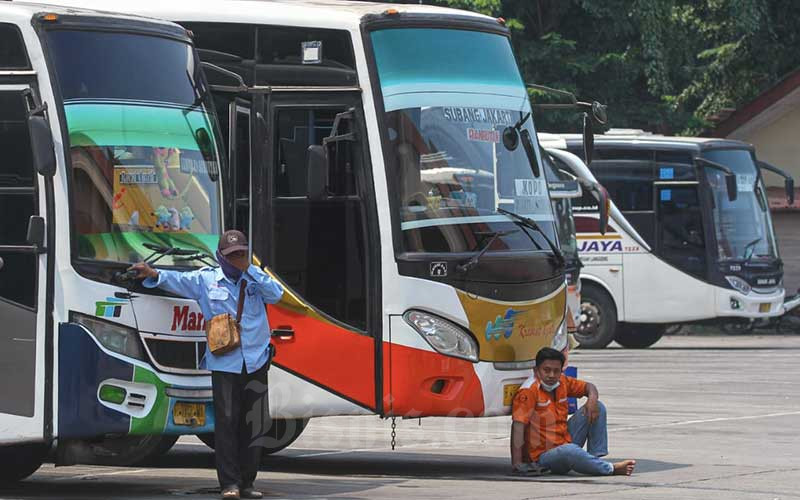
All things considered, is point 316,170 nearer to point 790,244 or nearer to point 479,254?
point 479,254

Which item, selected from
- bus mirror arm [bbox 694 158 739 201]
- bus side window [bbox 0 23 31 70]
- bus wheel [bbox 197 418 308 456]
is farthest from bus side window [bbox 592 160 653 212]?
bus side window [bbox 0 23 31 70]

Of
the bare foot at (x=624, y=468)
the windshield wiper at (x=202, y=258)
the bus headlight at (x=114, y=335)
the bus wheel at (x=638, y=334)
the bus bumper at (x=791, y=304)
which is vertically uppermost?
the windshield wiper at (x=202, y=258)

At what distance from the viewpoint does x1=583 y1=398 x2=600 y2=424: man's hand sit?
497 inches

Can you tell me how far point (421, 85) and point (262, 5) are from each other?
4.21 feet

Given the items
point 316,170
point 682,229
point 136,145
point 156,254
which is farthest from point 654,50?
point 156,254

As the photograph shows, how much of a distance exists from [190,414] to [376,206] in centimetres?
206

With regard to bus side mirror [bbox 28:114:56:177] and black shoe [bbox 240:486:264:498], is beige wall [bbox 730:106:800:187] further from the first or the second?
bus side mirror [bbox 28:114:56:177]

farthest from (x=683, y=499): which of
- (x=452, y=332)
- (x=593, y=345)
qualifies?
(x=593, y=345)

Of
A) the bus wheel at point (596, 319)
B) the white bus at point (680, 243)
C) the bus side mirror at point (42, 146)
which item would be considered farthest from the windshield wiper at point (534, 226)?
the bus wheel at point (596, 319)

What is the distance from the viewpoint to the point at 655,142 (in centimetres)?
2820

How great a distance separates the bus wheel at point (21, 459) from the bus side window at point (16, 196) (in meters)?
1.83

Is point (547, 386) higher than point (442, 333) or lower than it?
lower

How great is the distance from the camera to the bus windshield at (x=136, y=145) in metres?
10.6

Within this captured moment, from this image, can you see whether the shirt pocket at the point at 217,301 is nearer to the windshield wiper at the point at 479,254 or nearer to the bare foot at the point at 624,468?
the windshield wiper at the point at 479,254
